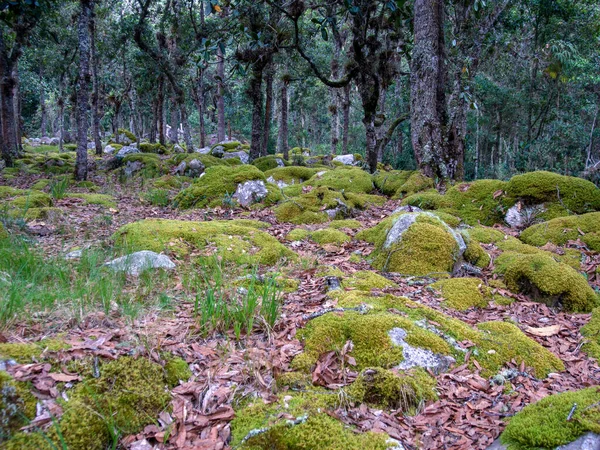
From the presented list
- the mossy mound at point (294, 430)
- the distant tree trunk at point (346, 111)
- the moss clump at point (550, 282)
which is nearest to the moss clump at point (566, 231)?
the moss clump at point (550, 282)

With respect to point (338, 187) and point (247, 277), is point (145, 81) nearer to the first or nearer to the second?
point (338, 187)

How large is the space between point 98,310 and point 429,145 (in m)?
6.65

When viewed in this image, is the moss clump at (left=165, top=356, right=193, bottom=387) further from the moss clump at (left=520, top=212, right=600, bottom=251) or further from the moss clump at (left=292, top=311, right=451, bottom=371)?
the moss clump at (left=520, top=212, right=600, bottom=251)

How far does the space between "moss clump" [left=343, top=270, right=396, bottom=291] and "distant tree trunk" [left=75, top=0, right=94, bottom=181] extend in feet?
30.7

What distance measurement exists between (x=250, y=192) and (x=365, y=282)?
184 inches

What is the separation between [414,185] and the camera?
775 cm

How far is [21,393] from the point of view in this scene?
1.66m

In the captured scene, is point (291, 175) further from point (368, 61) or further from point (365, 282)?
point (365, 282)

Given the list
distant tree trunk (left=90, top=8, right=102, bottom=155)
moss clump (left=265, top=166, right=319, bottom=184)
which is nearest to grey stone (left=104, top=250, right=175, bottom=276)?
moss clump (left=265, top=166, right=319, bottom=184)

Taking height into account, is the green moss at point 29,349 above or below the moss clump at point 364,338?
above

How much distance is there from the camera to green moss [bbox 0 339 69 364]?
187 cm

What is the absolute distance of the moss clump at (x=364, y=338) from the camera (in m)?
2.43

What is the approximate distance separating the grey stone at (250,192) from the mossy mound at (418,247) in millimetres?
3543

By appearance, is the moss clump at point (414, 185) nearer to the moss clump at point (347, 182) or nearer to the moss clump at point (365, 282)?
the moss clump at point (347, 182)
